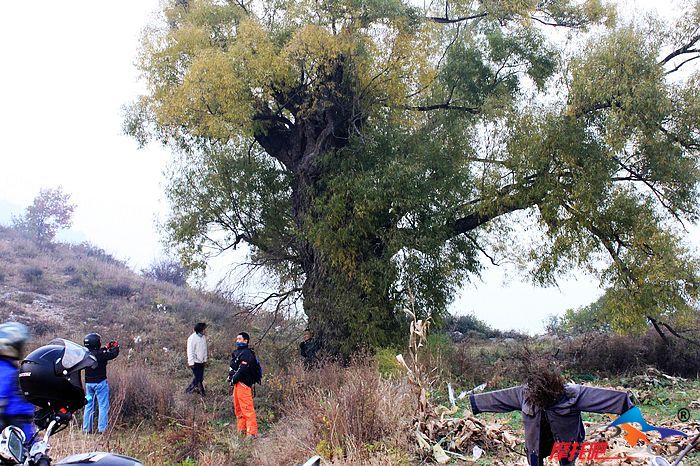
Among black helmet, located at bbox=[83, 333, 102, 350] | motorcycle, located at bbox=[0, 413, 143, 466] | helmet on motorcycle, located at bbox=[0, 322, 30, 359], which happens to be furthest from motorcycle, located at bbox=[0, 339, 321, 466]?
black helmet, located at bbox=[83, 333, 102, 350]

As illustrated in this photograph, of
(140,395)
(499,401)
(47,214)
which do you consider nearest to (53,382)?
(499,401)

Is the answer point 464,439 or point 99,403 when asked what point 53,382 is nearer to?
point 464,439

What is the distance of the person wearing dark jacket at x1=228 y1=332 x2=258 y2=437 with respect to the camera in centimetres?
1170

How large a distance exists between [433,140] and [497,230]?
4.36 m

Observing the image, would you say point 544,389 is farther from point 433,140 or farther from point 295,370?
point 433,140

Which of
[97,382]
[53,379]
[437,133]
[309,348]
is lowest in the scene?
[97,382]

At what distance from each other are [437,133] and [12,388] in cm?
1548

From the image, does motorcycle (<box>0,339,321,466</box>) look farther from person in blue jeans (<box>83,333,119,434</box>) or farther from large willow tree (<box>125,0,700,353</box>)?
large willow tree (<box>125,0,700,353</box>)

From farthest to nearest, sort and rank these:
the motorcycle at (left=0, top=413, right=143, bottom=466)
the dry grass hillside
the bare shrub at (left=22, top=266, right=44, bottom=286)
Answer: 1. the bare shrub at (left=22, top=266, right=44, bottom=286)
2. the dry grass hillside
3. the motorcycle at (left=0, top=413, right=143, bottom=466)

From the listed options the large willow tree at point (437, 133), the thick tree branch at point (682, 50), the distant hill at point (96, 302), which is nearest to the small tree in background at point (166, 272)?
the distant hill at point (96, 302)

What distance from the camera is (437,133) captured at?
1886cm

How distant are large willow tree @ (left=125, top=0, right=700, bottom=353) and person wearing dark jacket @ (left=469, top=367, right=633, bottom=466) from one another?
10650 millimetres

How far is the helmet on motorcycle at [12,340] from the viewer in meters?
4.90

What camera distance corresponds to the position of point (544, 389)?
5934 mm
